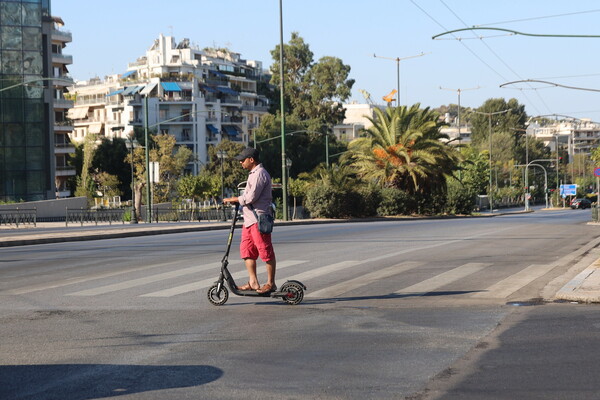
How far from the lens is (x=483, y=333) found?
8695 mm

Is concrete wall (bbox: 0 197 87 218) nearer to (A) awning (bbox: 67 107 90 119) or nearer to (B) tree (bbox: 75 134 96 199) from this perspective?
(B) tree (bbox: 75 134 96 199)

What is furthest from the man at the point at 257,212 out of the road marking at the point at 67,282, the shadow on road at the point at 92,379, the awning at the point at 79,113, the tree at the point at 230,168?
the awning at the point at 79,113

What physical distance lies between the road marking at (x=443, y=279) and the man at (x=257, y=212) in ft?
7.73

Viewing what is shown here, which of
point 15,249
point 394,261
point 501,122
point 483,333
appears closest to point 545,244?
point 394,261

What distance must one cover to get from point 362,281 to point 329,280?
509 mm

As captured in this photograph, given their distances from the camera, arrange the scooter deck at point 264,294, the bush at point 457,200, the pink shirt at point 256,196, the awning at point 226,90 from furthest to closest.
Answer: the awning at point 226,90 < the bush at point 457,200 < the scooter deck at point 264,294 < the pink shirt at point 256,196

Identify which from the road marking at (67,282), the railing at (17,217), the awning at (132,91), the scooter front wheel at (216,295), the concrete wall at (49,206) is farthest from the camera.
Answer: the awning at (132,91)

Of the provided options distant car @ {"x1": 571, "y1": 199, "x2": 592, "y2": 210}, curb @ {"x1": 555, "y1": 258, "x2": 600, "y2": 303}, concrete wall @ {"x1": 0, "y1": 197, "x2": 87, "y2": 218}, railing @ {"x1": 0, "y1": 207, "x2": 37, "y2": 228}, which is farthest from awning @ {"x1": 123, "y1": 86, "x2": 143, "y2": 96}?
curb @ {"x1": 555, "y1": 258, "x2": 600, "y2": 303}

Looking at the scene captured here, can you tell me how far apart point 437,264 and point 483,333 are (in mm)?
7840

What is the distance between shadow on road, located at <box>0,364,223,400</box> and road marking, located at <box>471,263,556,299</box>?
18.9ft

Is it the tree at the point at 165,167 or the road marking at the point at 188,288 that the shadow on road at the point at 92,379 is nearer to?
the road marking at the point at 188,288

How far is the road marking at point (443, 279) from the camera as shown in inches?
492

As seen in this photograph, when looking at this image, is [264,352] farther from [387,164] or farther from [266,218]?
[387,164]

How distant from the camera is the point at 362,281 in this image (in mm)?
13656
